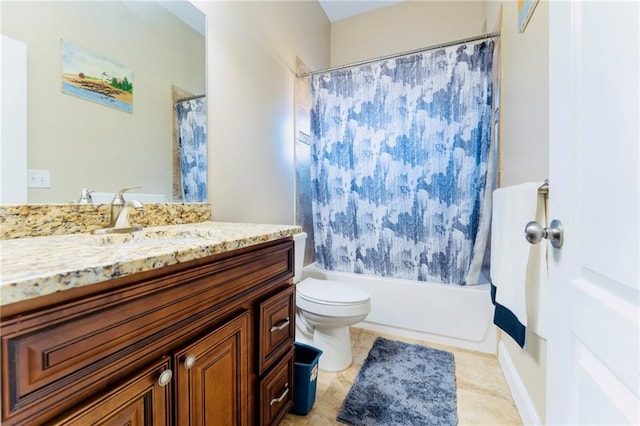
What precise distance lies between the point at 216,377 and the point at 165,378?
186mm

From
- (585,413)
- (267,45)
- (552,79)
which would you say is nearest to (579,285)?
(585,413)

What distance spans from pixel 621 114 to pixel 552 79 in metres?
0.29

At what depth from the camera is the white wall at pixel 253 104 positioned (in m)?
1.48

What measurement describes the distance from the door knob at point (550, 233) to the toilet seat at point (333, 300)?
1.03 m

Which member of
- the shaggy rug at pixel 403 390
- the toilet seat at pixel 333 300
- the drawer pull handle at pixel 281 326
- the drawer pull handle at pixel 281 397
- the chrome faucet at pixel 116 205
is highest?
the chrome faucet at pixel 116 205

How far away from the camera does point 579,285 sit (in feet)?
1.79

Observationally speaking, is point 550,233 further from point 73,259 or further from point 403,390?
point 403,390

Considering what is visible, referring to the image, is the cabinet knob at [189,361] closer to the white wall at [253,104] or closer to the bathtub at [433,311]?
the white wall at [253,104]

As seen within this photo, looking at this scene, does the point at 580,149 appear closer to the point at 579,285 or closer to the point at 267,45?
the point at 579,285

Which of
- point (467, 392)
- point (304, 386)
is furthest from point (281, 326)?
point (467, 392)

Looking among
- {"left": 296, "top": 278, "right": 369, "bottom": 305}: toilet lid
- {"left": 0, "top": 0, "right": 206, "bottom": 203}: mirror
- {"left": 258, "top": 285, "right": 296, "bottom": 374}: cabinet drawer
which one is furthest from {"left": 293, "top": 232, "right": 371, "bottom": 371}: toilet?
{"left": 0, "top": 0, "right": 206, "bottom": 203}: mirror

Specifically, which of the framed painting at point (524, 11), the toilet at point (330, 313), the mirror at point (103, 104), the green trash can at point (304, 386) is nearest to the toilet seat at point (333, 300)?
the toilet at point (330, 313)

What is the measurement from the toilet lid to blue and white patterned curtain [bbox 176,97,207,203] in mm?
787

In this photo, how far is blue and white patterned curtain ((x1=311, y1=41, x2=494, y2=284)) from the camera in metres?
1.83
